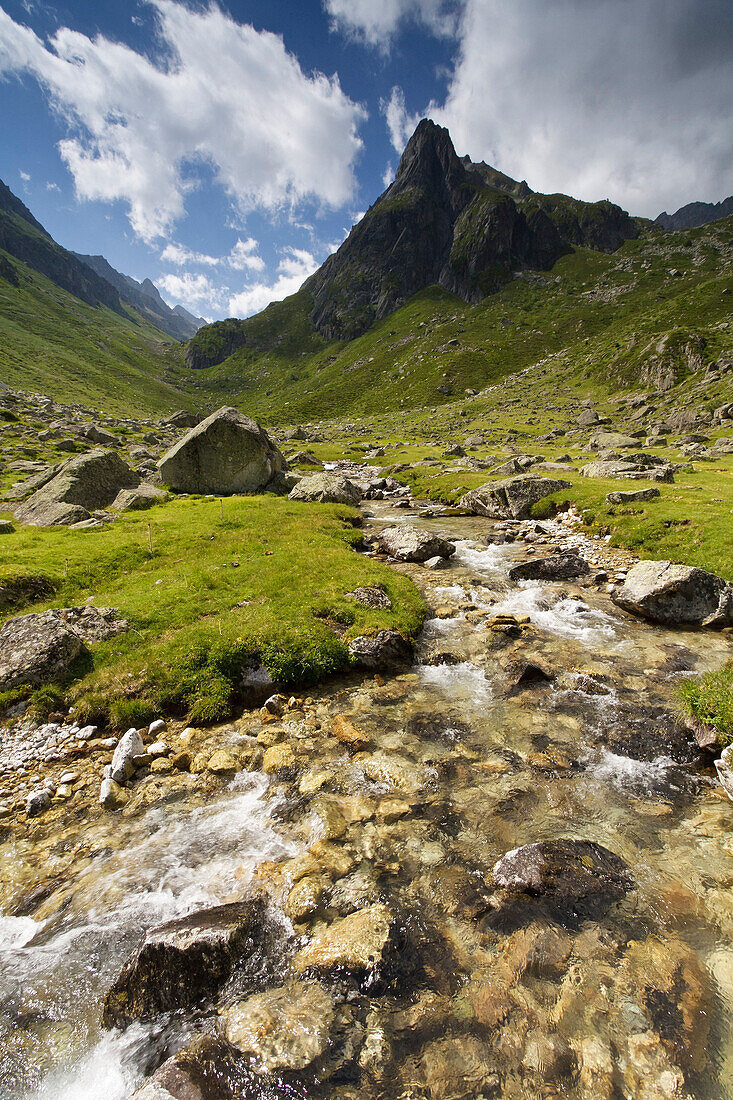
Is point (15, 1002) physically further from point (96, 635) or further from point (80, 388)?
point (80, 388)

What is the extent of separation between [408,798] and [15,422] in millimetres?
100390

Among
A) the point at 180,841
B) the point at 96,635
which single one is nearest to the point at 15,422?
the point at 96,635

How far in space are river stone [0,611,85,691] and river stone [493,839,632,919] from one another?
14.7 metres

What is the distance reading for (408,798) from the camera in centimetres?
1059

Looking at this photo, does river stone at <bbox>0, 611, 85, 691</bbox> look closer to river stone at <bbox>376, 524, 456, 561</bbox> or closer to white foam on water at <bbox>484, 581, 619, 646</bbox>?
white foam on water at <bbox>484, 581, 619, 646</bbox>

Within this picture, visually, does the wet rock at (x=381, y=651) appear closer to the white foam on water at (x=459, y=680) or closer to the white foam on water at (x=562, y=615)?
the white foam on water at (x=459, y=680)

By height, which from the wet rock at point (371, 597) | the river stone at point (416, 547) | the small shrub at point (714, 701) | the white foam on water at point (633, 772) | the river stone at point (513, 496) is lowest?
the wet rock at point (371, 597)

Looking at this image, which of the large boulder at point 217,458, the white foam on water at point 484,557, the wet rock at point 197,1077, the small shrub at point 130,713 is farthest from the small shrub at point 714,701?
the large boulder at point 217,458

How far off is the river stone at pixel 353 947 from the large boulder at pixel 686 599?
17899 millimetres

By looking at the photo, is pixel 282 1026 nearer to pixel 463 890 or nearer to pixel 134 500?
pixel 463 890

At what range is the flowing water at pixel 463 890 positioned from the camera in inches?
236

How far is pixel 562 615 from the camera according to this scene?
20625 mm

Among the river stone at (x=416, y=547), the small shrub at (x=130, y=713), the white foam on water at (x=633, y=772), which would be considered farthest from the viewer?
the river stone at (x=416, y=547)

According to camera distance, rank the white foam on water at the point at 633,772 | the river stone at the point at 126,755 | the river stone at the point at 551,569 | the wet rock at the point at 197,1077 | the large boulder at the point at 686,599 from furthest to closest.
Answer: the river stone at the point at 551,569
the large boulder at the point at 686,599
the river stone at the point at 126,755
the white foam on water at the point at 633,772
the wet rock at the point at 197,1077
